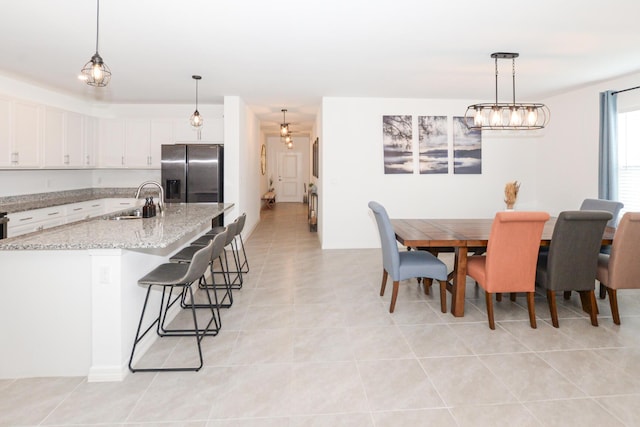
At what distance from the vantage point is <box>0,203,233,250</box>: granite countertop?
7.05 feet

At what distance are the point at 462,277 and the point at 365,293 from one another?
1072 millimetres

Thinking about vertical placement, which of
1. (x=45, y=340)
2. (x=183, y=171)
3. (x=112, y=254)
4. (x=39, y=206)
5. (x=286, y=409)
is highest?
(x=183, y=171)

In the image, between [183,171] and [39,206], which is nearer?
[39,206]

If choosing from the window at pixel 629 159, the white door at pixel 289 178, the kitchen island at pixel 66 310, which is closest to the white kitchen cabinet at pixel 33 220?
the kitchen island at pixel 66 310

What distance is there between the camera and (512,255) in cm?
309

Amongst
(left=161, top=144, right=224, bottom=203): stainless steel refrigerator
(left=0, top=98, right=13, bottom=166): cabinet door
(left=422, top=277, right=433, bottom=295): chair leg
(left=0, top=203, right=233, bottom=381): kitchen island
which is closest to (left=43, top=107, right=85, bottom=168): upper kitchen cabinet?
(left=0, top=98, right=13, bottom=166): cabinet door

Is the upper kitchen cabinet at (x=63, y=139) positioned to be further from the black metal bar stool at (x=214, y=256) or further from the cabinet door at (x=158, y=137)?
the black metal bar stool at (x=214, y=256)

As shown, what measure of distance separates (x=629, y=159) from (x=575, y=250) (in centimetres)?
286

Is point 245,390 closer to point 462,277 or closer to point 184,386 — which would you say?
point 184,386

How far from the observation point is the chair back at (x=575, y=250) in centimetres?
296

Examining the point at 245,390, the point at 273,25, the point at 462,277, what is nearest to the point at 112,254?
the point at 245,390

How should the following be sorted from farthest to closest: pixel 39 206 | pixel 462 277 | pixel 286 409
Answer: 1. pixel 39 206
2. pixel 462 277
3. pixel 286 409

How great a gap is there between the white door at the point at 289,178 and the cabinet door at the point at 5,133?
9971 millimetres

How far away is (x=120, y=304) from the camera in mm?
2328
